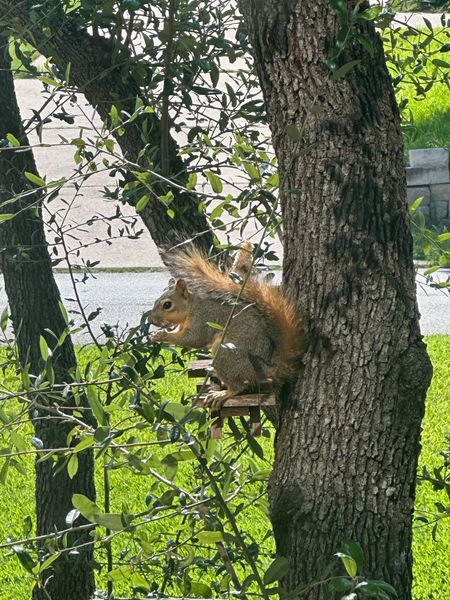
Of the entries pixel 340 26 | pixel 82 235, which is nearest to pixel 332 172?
pixel 340 26

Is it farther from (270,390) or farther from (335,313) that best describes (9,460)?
(335,313)

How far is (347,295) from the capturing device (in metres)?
2.02

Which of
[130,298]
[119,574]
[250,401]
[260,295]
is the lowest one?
[130,298]

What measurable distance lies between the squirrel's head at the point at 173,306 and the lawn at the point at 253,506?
1.09 m

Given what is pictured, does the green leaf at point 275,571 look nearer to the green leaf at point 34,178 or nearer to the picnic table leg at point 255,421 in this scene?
the picnic table leg at point 255,421

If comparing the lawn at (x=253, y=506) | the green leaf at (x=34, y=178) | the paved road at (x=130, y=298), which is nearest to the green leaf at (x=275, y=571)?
the green leaf at (x=34, y=178)

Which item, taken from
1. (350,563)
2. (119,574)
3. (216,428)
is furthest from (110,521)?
(216,428)

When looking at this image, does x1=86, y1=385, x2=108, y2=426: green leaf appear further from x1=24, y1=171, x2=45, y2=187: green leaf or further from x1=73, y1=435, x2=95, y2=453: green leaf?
x1=24, y1=171, x2=45, y2=187: green leaf

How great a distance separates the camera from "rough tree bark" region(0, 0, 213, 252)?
2.75 meters

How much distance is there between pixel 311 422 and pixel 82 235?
835 cm

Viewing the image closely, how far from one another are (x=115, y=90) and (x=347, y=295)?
1115 millimetres

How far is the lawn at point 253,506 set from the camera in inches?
166

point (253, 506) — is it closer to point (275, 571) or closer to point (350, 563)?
point (275, 571)

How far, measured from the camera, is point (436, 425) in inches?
226
